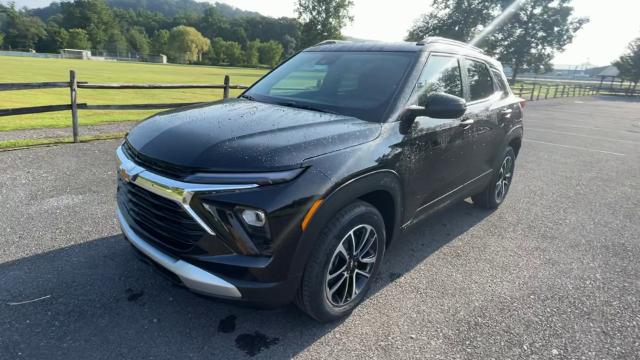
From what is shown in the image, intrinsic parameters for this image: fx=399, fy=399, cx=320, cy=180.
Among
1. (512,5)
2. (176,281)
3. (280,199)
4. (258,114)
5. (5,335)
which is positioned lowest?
(5,335)

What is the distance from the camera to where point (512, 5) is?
5588cm

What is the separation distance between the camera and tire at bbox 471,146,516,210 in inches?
189

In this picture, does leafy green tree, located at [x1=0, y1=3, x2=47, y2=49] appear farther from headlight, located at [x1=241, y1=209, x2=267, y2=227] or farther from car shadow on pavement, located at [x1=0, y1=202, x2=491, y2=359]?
headlight, located at [x1=241, y1=209, x2=267, y2=227]

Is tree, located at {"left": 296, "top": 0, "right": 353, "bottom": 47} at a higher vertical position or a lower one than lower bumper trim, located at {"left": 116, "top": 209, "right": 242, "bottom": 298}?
higher

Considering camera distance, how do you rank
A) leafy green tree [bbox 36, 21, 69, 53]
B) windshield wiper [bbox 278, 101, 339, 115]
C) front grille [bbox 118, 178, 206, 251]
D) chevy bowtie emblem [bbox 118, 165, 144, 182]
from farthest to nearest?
leafy green tree [bbox 36, 21, 69, 53] → windshield wiper [bbox 278, 101, 339, 115] → chevy bowtie emblem [bbox 118, 165, 144, 182] → front grille [bbox 118, 178, 206, 251]

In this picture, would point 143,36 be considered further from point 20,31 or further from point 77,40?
point 20,31

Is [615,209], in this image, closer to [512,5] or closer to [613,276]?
[613,276]

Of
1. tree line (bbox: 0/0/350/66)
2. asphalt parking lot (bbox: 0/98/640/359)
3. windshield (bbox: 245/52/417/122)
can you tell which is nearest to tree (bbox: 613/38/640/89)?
tree line (bbox: 0/0/350/66)

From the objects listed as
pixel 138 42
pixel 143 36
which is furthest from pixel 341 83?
pixel 143 36

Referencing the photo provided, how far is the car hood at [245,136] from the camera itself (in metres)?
2.12

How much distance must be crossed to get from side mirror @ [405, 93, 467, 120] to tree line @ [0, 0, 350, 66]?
77.1m

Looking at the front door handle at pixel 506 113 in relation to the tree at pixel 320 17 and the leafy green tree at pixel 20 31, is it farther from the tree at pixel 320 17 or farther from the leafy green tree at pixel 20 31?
the leafy green tree at pixel 20 31

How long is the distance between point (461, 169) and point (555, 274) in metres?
1.25

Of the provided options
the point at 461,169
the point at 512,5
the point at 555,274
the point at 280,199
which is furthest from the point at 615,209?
the point at 512,5
